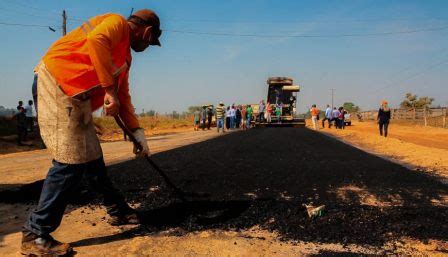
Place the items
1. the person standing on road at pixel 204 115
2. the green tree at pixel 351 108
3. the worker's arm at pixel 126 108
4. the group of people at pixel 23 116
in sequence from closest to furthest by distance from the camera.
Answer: the worker's arm at pixel 126 108
the group of people at pixel 23 116
the person standing on road at pixel 204 115
the green tree at pixel 351 108

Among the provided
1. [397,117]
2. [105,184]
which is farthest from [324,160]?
[397,117]

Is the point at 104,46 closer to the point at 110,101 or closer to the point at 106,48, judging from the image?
the point at 106,48

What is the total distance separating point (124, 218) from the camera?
3539 millimetres

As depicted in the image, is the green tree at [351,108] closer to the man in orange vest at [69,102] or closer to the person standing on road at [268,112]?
the person standing on road at [268,112]

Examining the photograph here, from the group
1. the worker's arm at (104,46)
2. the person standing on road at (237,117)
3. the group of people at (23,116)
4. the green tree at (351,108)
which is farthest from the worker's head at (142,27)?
the green tree at (351,108)

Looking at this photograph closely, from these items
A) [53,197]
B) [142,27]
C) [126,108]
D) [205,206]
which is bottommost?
[205,206]

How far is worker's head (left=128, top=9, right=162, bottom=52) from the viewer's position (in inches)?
123

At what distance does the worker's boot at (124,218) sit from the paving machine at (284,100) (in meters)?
27.7

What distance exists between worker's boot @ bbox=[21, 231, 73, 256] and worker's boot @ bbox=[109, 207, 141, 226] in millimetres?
705

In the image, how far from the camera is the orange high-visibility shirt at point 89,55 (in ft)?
8.94

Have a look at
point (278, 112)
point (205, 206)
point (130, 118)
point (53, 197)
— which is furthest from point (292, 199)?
point (278, 112)

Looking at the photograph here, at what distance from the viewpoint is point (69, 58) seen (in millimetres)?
2812

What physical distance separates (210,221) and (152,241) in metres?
0.67

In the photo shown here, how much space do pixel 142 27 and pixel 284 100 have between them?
97.6 feet
